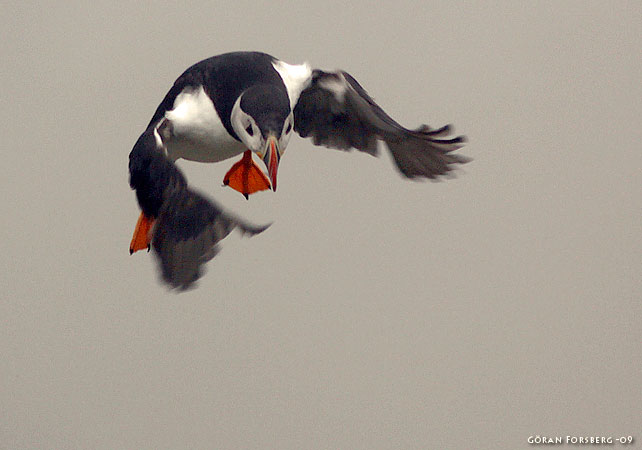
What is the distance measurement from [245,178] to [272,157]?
113cm

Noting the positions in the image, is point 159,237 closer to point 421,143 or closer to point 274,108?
point 274,108

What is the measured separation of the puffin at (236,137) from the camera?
12.0ft

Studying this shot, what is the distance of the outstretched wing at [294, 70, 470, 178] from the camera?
4520mm

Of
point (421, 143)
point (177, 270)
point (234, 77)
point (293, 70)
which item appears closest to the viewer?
point (177, 270)

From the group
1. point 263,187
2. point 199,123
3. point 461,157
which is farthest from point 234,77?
point 461,157

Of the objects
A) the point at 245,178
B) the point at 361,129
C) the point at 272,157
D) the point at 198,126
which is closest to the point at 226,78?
the point at 198,126

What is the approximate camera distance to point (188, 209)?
3.67 metres

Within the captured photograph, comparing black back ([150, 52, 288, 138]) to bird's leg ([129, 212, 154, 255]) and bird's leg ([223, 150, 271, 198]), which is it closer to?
bird's leg ([129, 212, 154, 255])

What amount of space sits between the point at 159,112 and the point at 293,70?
62 centimetres

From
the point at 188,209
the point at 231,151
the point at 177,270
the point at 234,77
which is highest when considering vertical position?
the point at 234,77

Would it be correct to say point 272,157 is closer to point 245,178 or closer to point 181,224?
point 181,224

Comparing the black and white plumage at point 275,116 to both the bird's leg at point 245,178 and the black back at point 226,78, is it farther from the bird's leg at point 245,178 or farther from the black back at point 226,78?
the bird's leg at point 245,178

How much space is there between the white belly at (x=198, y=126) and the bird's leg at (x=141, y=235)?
418mm

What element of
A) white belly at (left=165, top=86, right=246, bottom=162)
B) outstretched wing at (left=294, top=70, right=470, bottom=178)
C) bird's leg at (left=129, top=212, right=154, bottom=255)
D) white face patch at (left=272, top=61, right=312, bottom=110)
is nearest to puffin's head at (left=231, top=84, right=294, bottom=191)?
white belly at (left=165, top=86, right=246, bottom=162)
